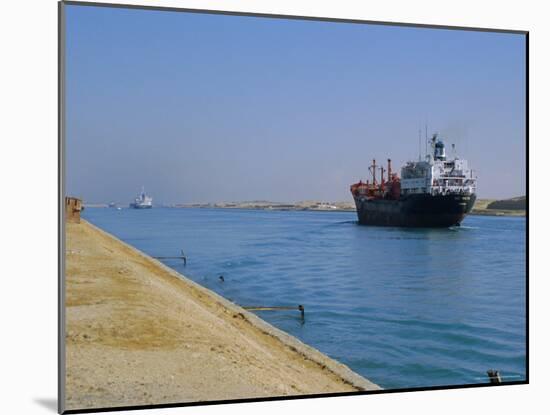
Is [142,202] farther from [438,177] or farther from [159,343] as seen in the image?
[438,177]

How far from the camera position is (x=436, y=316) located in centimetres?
548

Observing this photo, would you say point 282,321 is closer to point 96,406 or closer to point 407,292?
point 407,292

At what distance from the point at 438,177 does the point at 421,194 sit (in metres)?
0.17

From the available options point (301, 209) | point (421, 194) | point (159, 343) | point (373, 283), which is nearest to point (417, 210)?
point (421, 194)

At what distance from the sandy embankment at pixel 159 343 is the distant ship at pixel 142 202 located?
0.25m

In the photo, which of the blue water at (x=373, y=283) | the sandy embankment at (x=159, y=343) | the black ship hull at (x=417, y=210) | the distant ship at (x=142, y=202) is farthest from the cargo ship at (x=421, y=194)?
the distant ship at (x=142, y=202)

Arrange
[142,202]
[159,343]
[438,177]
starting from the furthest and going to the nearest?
[438,177], [142,202], [159,343]

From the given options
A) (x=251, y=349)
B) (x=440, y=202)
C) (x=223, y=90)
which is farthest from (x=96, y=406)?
(x=440, y=202)

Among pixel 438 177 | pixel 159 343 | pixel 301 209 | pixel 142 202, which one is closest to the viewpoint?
pixel 159 343

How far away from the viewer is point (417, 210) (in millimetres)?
5797

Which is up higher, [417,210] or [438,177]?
[438,177]

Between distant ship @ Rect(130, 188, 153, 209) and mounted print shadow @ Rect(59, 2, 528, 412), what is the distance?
0.04 feet

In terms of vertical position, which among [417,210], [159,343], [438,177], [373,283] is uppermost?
[438,177]

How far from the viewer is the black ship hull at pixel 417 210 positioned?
5.64m
